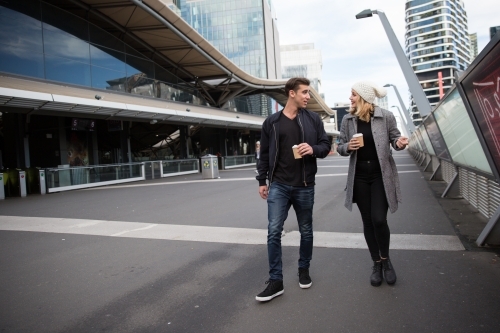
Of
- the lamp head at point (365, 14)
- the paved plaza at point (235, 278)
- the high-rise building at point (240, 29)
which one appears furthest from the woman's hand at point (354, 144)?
the high-rise building at point (240, 29)

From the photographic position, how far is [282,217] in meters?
3.54

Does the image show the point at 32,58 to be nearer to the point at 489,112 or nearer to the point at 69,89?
the point at 69,89

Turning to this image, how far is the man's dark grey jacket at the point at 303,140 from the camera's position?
11.6 feet

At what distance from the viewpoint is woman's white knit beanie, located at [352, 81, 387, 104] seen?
3.61 metres

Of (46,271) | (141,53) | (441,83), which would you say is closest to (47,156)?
(141,53)

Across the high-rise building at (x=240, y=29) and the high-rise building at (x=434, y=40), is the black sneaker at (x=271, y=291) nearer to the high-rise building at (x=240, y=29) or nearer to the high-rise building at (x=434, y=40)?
the high-rise building at (x=240, y=29)

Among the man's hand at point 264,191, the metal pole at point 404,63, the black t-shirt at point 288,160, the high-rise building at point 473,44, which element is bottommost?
the man's hand at point 264,191

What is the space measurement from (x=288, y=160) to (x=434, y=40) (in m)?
154

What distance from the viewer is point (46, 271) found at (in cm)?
452

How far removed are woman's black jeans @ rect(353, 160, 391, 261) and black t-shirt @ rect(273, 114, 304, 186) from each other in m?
0.59

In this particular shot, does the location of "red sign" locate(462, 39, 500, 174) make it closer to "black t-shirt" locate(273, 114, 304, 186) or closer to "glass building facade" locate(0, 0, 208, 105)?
"black t-shirt" locate(273, 114, 304, 186)

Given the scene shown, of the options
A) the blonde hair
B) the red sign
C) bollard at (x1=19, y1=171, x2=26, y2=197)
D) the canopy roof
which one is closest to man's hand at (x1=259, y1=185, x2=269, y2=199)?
the blonde hair

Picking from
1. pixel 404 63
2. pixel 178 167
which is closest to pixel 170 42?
pixel 178 167

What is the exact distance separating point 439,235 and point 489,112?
199 cm
